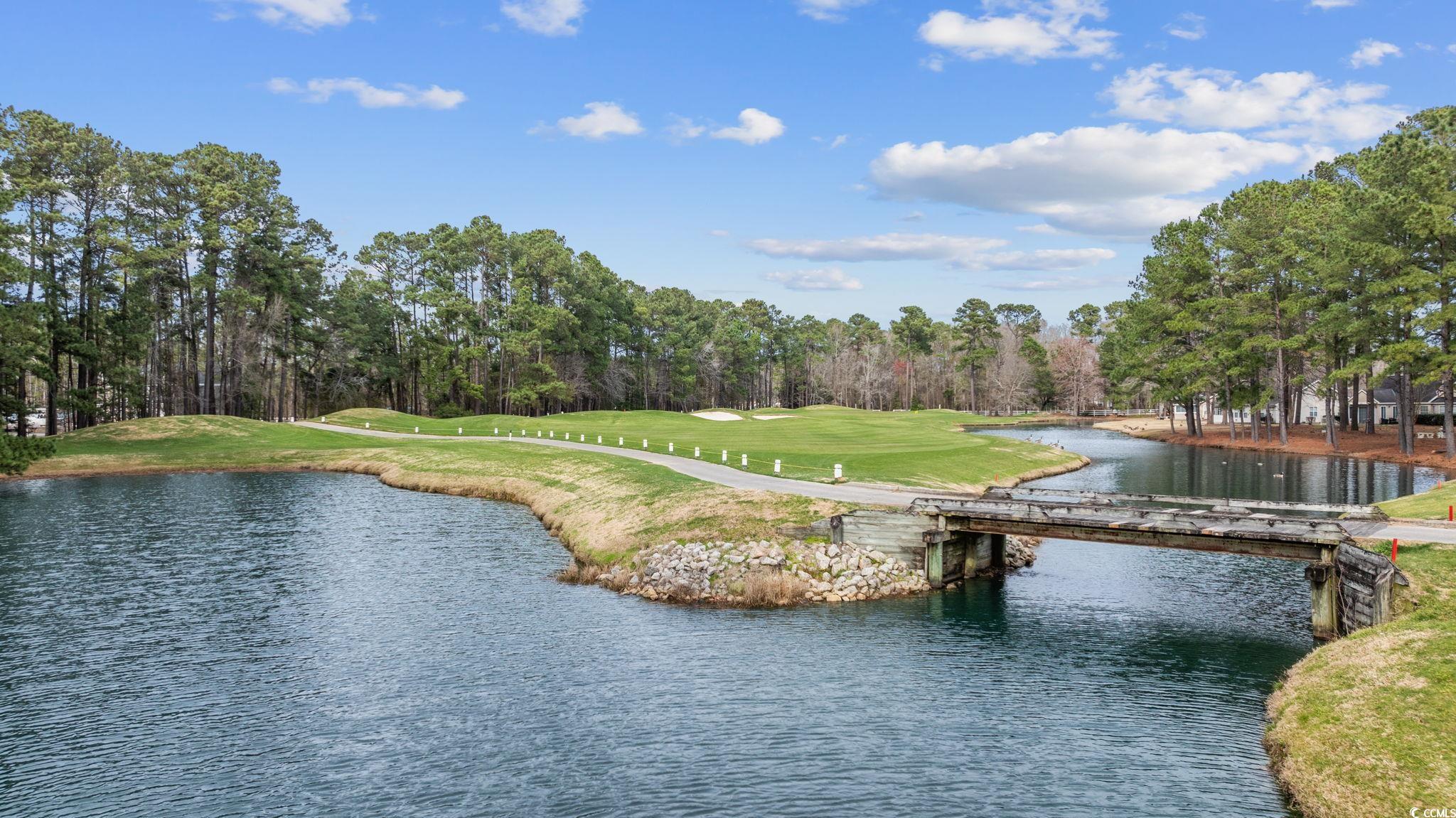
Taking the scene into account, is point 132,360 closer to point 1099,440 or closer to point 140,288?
point 140,288

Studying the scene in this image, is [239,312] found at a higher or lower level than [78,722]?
higher

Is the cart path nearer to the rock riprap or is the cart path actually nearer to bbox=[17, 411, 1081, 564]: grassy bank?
bbox=[17, 411, 1081, 564]: grassy bank

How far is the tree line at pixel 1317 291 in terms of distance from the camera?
60.7 m

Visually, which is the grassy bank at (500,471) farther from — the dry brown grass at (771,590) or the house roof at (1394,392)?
the house roof at (1394,392)

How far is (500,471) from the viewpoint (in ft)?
194

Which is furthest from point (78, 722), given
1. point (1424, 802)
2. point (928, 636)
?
point (1424, 802)

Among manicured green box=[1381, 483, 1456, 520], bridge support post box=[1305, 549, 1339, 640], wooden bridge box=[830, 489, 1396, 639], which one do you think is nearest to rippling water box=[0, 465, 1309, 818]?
bridge support post box=[1305, 549, 1339, 640]

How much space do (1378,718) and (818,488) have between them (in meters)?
24.6

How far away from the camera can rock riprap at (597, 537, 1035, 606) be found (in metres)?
29.3

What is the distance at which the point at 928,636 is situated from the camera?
83.0 ft

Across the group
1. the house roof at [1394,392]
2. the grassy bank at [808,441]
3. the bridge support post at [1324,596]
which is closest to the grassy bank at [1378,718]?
the bridge support post at [1324,596]

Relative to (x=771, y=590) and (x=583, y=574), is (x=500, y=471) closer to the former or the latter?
(x=583, y=574)

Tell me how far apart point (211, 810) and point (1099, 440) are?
103 m

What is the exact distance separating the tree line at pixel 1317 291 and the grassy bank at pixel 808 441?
78.7ft
